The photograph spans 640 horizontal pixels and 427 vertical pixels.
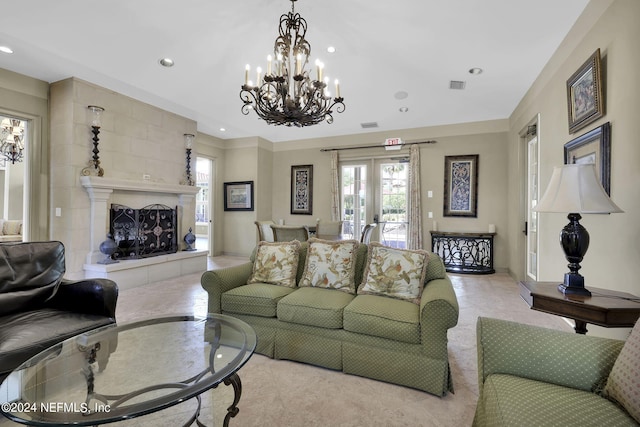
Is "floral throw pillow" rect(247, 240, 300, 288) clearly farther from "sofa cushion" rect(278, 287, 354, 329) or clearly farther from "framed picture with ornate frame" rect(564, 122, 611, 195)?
"framed picture with ornate frame" rect(564, 122, 611, 195)

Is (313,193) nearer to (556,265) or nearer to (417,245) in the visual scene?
(417,245)

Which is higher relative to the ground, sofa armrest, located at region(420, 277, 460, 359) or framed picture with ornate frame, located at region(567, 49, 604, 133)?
framed picture with ornate frame, located at region(567, 49, 604, 133)

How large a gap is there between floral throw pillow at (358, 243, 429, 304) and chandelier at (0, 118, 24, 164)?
677cm

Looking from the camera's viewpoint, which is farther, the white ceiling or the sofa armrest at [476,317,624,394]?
the white ceiling

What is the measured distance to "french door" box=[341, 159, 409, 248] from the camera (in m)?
6.26

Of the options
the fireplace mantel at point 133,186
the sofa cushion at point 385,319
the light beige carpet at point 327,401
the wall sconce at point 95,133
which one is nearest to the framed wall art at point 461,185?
the light beige carpet at point 327,401

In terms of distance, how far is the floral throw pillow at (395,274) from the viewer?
7.52 feet

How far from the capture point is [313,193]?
6910mm


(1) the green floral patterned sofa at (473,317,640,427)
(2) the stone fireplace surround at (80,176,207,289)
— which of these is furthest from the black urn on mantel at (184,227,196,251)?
(1) the green floral patterned sofa at (473,317,640,427)

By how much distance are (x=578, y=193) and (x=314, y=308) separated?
5.83 ft

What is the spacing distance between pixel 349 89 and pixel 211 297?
3822mm

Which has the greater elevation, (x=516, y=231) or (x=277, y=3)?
(x=277, y=3)

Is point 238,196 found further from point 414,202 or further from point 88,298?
point 88,298

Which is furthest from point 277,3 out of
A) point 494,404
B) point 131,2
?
point 494,404
